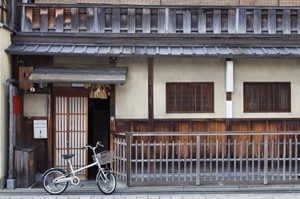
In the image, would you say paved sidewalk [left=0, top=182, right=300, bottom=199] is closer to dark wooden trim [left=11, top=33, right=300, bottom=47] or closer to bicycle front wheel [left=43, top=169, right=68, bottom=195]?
bicycle front wheel [left=43, top=169, right=68, bottom=195]

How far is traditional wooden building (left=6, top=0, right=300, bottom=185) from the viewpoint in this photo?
45.0 ft

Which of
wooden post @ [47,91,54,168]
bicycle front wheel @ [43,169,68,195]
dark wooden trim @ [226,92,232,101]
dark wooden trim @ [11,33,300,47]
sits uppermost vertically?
dark wooden trim @ [11,33,300,47]

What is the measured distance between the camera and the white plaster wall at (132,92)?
46.0 ft

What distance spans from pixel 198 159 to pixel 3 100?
6267mm

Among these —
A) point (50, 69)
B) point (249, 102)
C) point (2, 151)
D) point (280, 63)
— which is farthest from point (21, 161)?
point (280, 63)

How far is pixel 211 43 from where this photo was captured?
1391 centimetres

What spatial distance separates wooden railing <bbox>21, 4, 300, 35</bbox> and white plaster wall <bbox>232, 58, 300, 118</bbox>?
1.03 meters

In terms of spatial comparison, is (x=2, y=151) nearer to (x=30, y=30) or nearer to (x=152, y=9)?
(x=30, y=30)

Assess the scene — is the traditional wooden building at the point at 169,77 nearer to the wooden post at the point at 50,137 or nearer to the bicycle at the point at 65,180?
the wooden post at the point at 50,137

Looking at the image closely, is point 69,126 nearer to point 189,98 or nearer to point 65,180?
point 65,180

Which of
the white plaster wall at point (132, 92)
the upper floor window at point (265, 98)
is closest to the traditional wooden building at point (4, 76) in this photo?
the white plaster wall at point (132, 92)

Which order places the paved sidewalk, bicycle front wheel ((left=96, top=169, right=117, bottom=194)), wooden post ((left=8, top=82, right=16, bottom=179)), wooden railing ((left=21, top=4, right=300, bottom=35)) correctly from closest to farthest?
the paved sidewalk, bicycle front wheel ((left=96, top=169, right=117, bottom=194)), wooden post ((left=8, top=82, right=16, bottom=179)), wooden railing ((left=21, top=4, right=300, bottom=35))

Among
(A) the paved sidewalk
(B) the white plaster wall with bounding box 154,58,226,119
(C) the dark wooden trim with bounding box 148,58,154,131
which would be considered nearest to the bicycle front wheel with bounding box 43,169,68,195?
(A) the paved sidewalk

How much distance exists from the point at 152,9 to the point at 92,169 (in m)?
6.27
